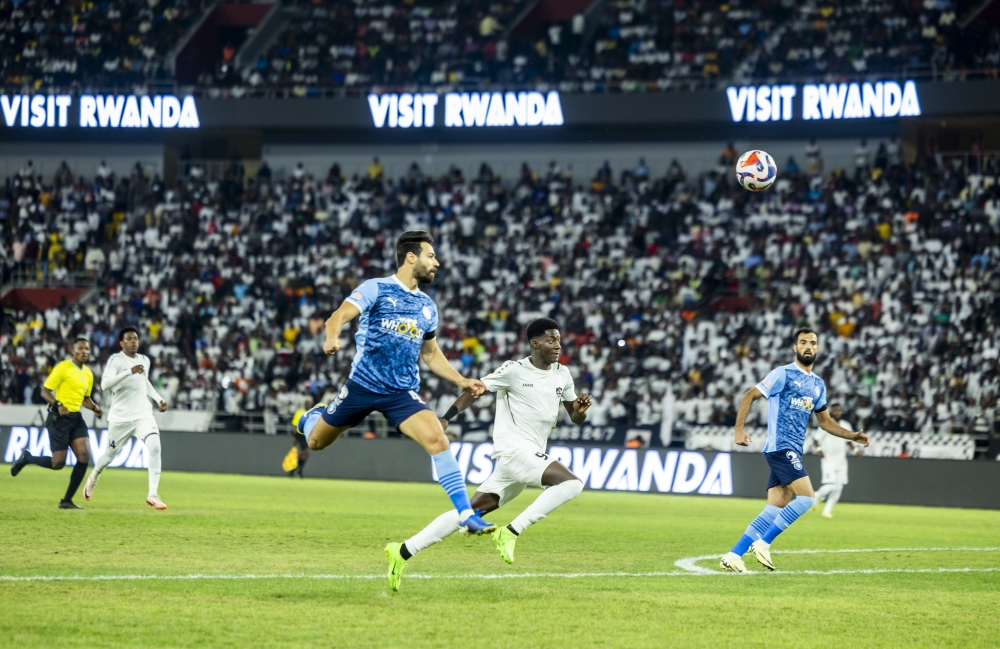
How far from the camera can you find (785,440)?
11.7 meters

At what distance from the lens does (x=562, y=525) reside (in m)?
16.5

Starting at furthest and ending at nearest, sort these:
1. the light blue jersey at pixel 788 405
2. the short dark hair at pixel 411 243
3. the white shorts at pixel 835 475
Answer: the white shorts at pixel 835 475 → the light blue jersey at pixel 788 405 → the short dark hair at pixel 411 243

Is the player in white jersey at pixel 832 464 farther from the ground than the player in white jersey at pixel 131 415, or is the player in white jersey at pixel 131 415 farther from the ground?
the player in white jersey at pixel 131 415

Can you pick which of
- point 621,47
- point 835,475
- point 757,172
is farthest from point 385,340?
point 621,47

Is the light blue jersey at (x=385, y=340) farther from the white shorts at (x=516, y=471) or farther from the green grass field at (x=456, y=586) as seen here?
the white shorts at (x=516, y=471)

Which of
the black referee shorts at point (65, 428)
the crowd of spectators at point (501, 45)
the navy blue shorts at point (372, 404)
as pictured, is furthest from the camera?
the crowd of spectators at point (501, 45)

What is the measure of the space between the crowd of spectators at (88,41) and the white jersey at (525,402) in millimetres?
35121

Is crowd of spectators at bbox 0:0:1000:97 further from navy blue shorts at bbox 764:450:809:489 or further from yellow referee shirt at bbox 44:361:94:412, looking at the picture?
navy blue shorts at bbox 764:450:809:489

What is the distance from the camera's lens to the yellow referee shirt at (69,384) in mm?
16125

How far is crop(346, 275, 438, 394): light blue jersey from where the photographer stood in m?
8.95

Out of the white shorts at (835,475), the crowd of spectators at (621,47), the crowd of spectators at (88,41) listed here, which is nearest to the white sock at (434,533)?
the white shorts at (835,475)

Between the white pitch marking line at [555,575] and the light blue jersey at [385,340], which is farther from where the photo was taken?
the white pitch marking line at [555,575]

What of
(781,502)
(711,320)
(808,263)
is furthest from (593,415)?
(781,502)

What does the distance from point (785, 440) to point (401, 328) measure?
4.37m
